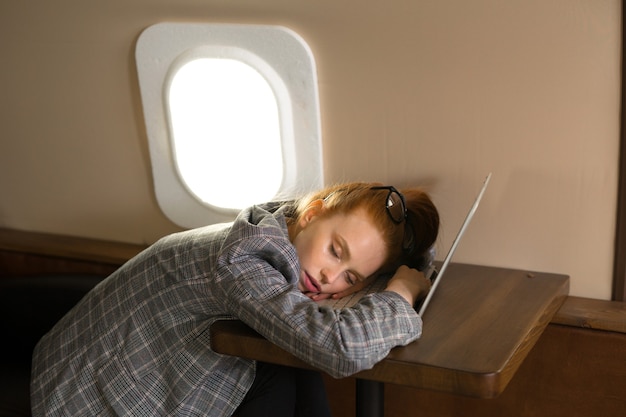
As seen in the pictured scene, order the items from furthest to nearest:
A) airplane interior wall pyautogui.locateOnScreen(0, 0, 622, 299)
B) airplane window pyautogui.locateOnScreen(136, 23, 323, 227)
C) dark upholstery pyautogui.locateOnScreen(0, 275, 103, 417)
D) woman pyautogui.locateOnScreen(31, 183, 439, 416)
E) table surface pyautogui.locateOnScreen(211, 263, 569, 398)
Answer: dark upholstery pyautogui.locateOnScreen(0, 275, 103, 417) < airplane window pyautogui.locateOnScreen(136, 23, 323, 227) < airplane interior wall pyautogui.locateOnScreen(0, 0, 622, 299) < woman pyautogui.locateOnScreen(31, 183, 439, 416) < table surface pyautogui.locateOnScreen(211, 263, 569, 398)

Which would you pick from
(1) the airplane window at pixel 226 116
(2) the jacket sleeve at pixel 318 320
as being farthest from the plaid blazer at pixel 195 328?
(1) the airplane window at pixel 226 116

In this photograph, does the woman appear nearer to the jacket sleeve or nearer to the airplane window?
the jacket sleeve

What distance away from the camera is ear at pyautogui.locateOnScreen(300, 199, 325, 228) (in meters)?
1.68

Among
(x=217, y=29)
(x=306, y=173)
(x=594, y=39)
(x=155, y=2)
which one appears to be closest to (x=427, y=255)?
(x=306, y=173)

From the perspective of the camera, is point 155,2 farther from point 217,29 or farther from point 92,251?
point 92,251

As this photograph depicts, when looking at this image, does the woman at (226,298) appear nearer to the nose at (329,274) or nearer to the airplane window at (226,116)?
the nose at (329,274)

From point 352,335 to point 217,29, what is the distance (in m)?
0.93

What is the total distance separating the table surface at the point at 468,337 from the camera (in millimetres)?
1312

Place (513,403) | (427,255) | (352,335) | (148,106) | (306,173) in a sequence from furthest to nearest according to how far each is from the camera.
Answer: (148,106), (306,173), (513,403), (427,255), (352,335)

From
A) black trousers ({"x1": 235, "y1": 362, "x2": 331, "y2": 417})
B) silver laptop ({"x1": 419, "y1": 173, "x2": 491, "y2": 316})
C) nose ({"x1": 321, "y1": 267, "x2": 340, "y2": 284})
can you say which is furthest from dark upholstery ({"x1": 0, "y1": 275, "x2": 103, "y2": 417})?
silver laptop ({"x1": 419, "y1": 173, "x2": 491, "y2": 316})

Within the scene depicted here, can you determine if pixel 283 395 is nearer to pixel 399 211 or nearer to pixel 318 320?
pixel 318 320

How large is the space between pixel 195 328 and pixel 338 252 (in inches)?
12.5

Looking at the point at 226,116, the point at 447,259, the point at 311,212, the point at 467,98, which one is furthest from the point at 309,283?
the point at 226,116

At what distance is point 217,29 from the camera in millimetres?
1981
